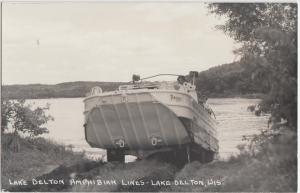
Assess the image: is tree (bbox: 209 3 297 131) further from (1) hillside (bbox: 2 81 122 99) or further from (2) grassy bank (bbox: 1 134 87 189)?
(2) grassy bank (bbox: 1 134 87 189)

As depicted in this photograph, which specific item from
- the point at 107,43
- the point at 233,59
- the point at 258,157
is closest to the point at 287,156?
the point at 258,157

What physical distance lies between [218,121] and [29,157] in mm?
2882

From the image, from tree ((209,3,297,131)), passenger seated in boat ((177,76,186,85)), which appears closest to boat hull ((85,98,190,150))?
passenger seated in boat ((177,76,186,85))

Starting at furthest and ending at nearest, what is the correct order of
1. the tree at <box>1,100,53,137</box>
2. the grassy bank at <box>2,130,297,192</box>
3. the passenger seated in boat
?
the tree at <box>1,100,53,137</box>
the passenger seated in boat
the grassy bank at <box>2,130,297,192</box>

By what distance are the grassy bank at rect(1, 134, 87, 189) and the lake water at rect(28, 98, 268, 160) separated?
15 cm

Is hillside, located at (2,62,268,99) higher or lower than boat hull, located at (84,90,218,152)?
higher

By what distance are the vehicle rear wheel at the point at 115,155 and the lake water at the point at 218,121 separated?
0.09 m

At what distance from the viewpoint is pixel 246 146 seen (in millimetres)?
9383

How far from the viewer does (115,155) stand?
9.89m

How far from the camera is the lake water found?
949 centimetres

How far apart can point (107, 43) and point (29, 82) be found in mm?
1272

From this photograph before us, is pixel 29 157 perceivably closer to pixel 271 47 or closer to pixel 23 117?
pixel 23 117

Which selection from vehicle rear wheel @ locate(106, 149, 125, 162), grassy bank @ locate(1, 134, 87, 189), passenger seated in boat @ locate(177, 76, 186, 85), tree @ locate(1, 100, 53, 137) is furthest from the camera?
vehicle rear wheel @ locate(106, 149, 125, 162)

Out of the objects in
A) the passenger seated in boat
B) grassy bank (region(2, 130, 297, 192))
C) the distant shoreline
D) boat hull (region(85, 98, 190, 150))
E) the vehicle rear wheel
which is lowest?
grassy bank (region(2, 130, 297, 192))
